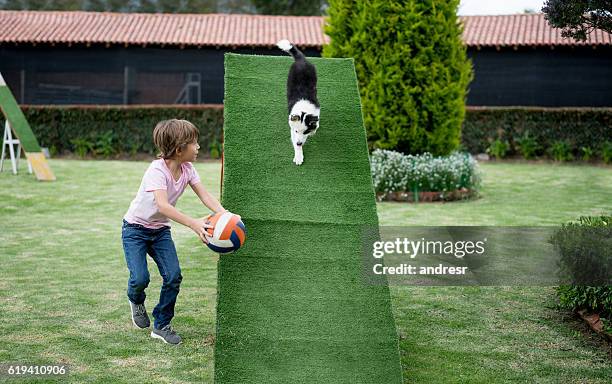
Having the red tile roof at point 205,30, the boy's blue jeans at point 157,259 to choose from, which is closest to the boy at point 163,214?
the boy's blue jeans at point 157,259

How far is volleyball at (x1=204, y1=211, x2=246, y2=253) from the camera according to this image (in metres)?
4.60

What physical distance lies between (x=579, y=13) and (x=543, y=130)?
47.8ft

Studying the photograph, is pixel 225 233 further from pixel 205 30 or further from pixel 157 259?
pixel 205 30

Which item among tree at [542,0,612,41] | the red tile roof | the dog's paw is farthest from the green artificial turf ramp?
the red tile roof

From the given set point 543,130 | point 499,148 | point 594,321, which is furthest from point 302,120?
point 543,130

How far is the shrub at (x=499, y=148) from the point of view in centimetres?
1959

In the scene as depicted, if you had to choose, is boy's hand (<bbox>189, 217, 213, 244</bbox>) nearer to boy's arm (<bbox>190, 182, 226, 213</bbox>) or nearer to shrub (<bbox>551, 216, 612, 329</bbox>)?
boy's arm (<bbox>190, 182, 226, 213</bbox>)

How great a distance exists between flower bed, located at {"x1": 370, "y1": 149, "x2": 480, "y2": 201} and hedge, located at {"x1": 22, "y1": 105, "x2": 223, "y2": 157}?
27.4 ft

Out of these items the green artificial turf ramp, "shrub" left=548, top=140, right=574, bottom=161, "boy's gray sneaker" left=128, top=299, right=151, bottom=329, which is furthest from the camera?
"shrub" left=548, top=140, right=574, bottom=161

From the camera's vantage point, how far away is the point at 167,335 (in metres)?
5.04

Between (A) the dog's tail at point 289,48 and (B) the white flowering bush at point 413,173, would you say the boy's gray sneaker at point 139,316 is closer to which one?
(A) the dog's tail at point 289,48

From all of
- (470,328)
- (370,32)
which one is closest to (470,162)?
(370,32)

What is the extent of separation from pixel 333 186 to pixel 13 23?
21376mm

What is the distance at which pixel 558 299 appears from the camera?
6.35m
